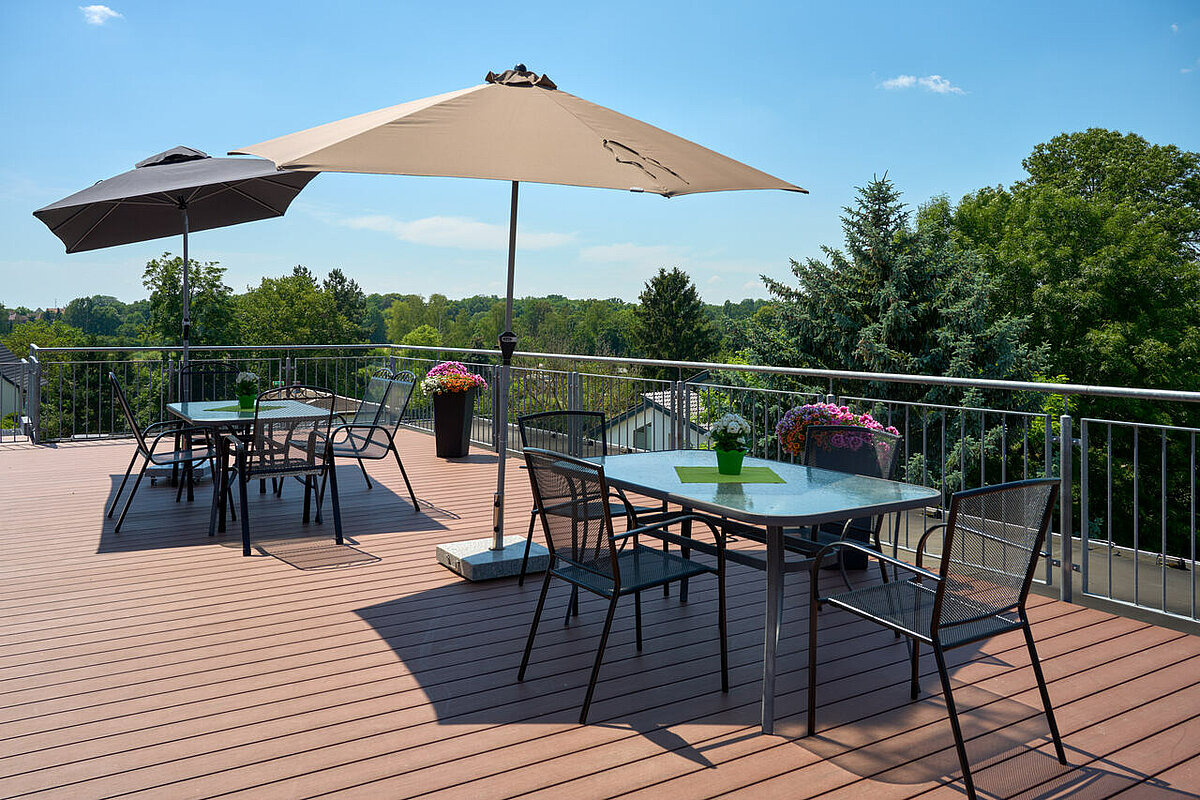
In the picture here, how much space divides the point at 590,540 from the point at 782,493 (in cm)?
74

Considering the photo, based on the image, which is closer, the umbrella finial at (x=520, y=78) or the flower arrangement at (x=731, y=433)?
the flower arrangement at (x=731, y=433)

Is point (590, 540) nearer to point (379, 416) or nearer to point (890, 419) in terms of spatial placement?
point (379, 416)

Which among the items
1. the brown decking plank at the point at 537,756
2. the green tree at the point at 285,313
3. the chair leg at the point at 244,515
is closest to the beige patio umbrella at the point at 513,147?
the chair leg at the point at 244,515

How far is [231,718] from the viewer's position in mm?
2729

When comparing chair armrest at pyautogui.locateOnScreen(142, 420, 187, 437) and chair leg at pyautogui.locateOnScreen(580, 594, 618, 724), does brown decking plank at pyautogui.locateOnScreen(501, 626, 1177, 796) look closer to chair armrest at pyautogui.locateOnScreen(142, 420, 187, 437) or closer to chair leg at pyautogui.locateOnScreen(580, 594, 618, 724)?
chair leg at pyautogui.locateOnScreen(580, 594, 618, 724)

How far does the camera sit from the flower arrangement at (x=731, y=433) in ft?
11.0

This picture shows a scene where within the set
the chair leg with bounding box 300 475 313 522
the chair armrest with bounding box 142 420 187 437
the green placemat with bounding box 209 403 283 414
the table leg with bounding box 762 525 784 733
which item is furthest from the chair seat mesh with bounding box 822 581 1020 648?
the chair armrest with bounding box 142 420 187 437

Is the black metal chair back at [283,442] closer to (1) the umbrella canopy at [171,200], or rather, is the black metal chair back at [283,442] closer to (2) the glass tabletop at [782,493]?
(1) the umbrella canopy at [171,200]

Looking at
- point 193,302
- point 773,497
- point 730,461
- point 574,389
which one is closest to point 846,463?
point 730,461

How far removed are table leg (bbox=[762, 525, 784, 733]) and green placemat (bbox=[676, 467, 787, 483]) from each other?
52 cm

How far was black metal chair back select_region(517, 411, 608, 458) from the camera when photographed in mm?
4070

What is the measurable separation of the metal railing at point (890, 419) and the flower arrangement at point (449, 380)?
256mm

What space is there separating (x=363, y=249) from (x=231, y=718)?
80.6m

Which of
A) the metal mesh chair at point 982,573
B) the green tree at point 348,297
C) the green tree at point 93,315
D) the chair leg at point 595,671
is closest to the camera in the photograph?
the metal mesh chair at point 982,573
